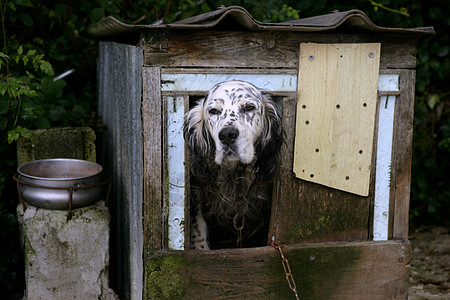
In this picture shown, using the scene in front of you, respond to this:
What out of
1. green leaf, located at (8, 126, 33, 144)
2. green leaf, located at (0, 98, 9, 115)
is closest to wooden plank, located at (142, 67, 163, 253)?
green leaf, located at (8, 126, 33, 144)

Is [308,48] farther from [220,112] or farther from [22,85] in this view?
[22,85]

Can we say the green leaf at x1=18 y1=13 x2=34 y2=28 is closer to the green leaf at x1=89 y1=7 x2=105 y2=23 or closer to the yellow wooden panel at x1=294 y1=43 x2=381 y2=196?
the green leaf at x1=89 y1=7 x2=105 y2=23

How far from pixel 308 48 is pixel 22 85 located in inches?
83.4

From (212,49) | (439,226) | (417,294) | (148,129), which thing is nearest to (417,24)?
(439,226)

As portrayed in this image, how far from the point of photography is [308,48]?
3.35 meters

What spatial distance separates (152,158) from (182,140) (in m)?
0.21

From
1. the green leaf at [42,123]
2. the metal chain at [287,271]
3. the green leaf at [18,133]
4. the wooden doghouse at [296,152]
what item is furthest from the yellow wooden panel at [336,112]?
the green leaf at [42,123]

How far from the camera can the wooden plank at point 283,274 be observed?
3408 millimetres

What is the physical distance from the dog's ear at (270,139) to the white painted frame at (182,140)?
0.13m

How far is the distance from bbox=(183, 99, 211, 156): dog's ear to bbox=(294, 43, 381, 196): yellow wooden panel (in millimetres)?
583

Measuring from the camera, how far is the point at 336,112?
342 centimetres

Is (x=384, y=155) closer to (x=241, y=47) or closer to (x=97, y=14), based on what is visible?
(x=241, y=47)

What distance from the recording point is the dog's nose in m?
3.06

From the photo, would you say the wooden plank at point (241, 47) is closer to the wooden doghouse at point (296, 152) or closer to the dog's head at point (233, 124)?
the wooden doghouse at point (296, 152)
